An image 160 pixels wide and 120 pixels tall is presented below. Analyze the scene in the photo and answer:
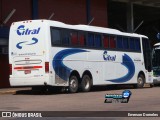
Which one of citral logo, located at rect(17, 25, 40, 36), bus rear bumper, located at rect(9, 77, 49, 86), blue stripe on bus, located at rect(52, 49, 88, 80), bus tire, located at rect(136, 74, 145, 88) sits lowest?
bus tire, located at rect(136, 74, 145, 88)

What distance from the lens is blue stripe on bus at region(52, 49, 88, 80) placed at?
22.5 metres

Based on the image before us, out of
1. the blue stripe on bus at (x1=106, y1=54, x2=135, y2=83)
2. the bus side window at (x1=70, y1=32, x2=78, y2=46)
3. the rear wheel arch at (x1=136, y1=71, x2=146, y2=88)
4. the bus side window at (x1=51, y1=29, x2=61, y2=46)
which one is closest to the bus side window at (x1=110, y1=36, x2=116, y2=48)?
the blue stripe on bus at (x1=106, y1=54, x2=135, y2=83)

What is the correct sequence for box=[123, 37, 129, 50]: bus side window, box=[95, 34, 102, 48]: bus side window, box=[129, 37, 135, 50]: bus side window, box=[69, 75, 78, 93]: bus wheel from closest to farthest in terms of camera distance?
box=[69, 75, 78, 93]: bus wheel < box=[95, 34, 102, 48]: bus side window < box=[123, 37, 129, 50]: bus side window < box=[129, 37, 135, 50]: bus side window

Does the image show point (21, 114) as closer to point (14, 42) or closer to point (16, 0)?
point (14, 42)

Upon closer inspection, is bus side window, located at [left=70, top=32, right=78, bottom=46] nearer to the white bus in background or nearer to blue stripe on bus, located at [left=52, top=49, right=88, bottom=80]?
blue stripe on bus, located at [left=52, top=49, right=88, bottom=80]

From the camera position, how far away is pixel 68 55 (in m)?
23.5

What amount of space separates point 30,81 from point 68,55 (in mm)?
2573

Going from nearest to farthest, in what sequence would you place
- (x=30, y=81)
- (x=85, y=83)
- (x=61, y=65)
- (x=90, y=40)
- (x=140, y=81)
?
(x=30, y=81), (x=61, y=65), (x=85, y=83), (x=90, y=40), (x=140, y=81)

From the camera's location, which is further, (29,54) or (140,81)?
(140,81)

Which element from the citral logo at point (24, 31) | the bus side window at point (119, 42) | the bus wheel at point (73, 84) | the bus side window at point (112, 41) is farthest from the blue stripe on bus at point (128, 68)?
the citral logo at point (24, 31)

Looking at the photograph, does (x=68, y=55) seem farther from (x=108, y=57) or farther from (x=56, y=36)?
(x=108, y=57)

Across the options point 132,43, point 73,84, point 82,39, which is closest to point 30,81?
point 73,84

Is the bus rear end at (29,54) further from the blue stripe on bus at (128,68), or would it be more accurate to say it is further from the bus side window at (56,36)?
the blue stripe on bus at (128,68)

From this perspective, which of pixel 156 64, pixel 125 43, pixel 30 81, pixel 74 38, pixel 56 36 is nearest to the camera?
pixel 30 81
